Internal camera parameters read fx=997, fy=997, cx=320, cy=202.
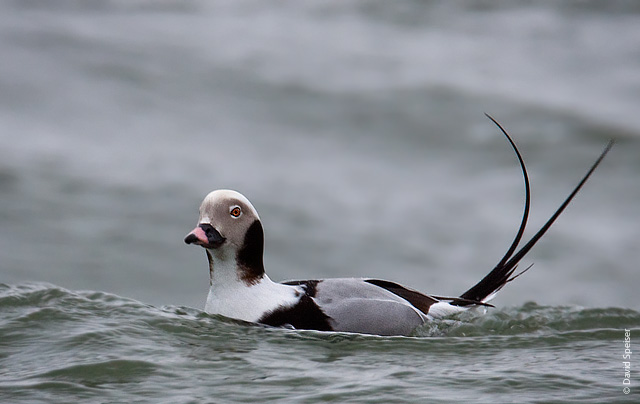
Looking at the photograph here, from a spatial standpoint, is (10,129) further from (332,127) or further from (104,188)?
(332,127)

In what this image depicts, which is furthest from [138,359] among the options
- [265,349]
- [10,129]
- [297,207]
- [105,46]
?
[105,46]

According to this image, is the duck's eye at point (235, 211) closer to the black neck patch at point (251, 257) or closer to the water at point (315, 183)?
the black neck patch at point (251, 257)

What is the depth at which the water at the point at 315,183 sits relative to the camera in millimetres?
4996

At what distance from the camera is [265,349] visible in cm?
526

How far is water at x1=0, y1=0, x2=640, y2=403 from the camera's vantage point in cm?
500

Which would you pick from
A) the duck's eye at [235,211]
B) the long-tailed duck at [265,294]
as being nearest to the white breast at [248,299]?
the long-tailed duck at [265,294]

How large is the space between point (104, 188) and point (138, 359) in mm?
5903

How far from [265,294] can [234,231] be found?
1.32ft

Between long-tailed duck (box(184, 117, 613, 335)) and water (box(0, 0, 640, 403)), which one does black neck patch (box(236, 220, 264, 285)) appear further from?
water (box(0, 0, 640, 403))

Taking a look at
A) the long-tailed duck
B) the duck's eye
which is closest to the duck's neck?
the long-tailed duck

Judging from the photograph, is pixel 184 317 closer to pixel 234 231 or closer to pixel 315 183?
pixel 234 231

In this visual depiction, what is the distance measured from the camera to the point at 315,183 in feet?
36.1

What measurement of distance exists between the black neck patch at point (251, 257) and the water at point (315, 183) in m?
0.35

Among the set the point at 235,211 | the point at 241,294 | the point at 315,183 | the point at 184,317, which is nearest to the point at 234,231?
the point at 235,211
